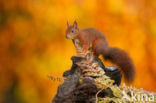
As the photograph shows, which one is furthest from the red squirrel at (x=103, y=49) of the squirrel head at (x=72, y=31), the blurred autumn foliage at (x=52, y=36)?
the blurred autumn foliage at (x=52, y=36)

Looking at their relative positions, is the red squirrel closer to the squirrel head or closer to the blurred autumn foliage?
the squirrel head

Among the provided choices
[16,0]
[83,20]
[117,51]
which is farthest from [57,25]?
[117,51]

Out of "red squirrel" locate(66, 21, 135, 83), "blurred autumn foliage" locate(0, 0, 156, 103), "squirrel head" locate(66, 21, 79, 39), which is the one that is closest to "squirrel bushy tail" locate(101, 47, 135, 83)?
"red squirrel" locate(66, 21, 135, 83)

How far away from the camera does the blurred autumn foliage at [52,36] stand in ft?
5.67

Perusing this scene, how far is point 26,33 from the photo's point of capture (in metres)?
1.78

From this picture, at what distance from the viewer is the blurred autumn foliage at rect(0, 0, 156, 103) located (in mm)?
1729

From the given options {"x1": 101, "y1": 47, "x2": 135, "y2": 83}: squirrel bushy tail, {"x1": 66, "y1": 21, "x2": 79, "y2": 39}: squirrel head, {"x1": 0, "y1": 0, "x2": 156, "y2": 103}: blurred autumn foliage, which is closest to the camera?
{"x1": 101, "y1": 47, "x2": 135, "y2": 83}: squirrel bushy tail

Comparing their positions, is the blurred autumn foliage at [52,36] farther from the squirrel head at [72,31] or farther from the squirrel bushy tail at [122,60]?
the squirrel bushy tail at [122,60]

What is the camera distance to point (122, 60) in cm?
71

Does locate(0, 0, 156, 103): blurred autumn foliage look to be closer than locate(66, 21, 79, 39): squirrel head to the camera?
No

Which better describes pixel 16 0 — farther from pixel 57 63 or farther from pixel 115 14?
pixel 115 14

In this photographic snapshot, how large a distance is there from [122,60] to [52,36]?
1076 millimetres

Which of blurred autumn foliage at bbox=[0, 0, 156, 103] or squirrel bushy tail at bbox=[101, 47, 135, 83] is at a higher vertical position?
blurred autumn foliage at bbox=[0, 0, 156, 103]

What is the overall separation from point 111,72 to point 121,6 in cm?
121
